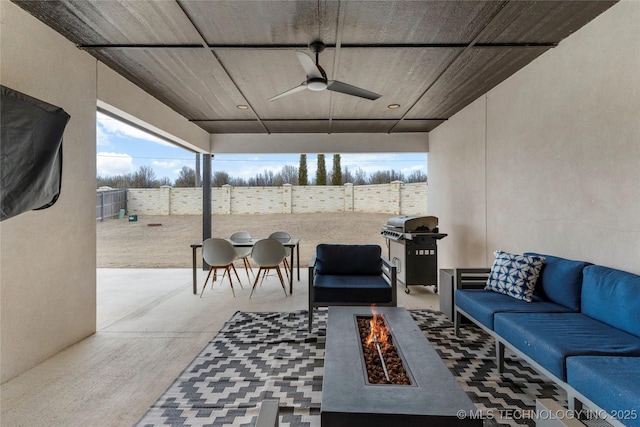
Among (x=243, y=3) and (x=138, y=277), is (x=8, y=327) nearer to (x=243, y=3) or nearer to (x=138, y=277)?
(x=243, y=3)

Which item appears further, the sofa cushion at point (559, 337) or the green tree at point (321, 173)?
the green tree at point (321, 173)

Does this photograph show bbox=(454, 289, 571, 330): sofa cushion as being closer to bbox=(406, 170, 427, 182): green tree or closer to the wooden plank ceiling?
the wooden plank ceiling

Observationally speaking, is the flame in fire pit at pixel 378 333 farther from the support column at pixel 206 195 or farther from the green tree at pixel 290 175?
the green tree at pixel 290 175

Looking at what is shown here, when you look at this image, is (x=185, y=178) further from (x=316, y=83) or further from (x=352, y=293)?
(x=352, y=293)

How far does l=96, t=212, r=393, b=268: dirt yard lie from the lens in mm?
7242

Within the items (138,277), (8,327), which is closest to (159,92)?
(8,327)

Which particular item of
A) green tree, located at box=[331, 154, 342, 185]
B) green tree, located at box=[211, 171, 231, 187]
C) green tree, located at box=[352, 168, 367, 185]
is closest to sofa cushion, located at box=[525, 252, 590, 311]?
green tree, located at box=[352, 168, 367, 185]

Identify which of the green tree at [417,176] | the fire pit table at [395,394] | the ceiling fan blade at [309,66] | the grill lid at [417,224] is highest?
the ceiling fan blade at [309,66]

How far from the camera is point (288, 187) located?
305 inches

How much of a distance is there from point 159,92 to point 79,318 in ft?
9.25

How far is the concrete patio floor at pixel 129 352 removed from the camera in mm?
1939

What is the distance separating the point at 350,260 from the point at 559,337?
83.8 inches

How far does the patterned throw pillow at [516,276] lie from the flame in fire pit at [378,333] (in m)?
1.25

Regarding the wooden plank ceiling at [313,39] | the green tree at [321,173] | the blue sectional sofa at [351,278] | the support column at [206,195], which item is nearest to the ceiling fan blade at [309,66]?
the wooden plank ceiling at [313,39]
